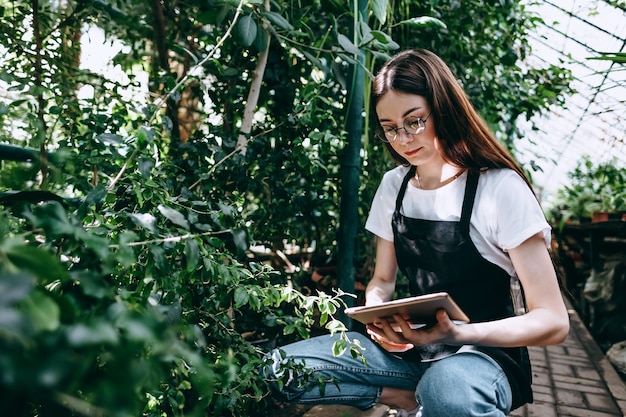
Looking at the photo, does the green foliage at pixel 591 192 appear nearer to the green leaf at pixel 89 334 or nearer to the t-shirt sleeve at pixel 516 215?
the t-shirt sleeve at pixel 516 215

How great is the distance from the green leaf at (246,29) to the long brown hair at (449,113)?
45 centimetres

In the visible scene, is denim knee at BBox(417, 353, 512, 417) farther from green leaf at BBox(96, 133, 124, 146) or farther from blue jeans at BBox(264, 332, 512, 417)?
green leaf at BBox(96, 133, 124, 146)

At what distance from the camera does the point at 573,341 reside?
388 centimetres

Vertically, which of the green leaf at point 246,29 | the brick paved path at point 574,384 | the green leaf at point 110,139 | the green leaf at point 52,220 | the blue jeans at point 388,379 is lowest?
the brick paved path at point 574,384

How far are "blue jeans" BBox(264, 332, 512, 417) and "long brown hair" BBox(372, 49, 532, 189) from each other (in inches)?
23.9

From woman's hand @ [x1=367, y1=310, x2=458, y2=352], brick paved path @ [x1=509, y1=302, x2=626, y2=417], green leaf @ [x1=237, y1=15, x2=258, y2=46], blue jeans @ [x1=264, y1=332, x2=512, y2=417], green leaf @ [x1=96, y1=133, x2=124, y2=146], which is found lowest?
brick paved path @ [x1=509, y1=302, x2=626, y2=417]

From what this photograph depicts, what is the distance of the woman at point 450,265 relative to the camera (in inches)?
Result: 56.2

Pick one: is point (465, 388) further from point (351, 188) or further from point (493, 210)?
point (351, 188)

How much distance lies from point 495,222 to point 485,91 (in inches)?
62.0

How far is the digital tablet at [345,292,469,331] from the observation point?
118 cm

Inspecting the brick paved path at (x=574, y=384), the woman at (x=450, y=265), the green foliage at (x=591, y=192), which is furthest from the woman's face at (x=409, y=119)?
the green foliage at (x=591, y=192)

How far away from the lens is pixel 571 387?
2834 mm

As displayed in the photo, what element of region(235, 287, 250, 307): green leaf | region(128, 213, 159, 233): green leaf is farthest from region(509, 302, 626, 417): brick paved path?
region(128, 213, 159, 233): green leaf

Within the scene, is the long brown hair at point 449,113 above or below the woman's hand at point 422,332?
above
